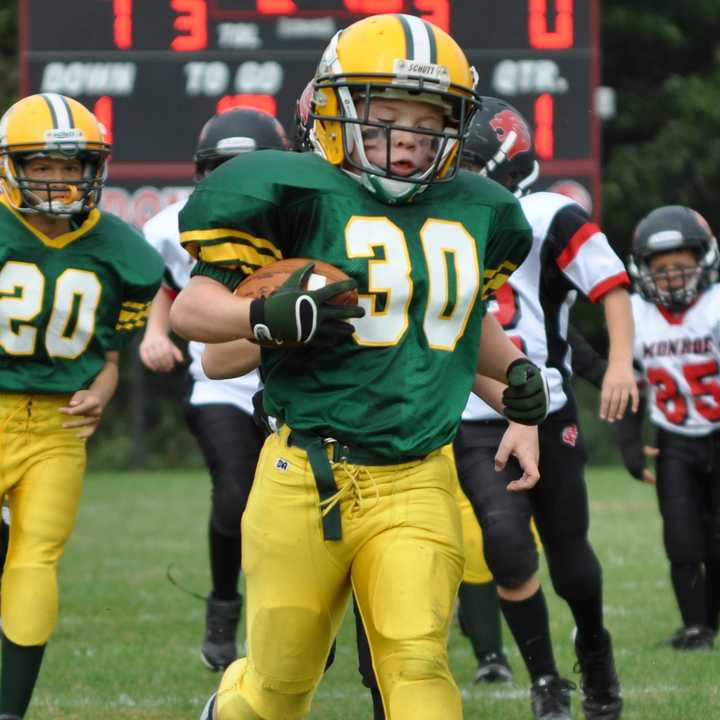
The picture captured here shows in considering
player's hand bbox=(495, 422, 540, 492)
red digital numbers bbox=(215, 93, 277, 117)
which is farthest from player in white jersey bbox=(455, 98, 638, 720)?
red digital numbers bbox=(215, 93, 277, 117)

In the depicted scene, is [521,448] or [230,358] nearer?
[230,358]

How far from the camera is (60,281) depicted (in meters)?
4.66

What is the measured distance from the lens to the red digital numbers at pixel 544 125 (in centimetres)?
1043

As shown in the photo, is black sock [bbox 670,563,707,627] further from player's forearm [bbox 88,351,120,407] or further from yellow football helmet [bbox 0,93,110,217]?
yellow football helmet [bbox 0,93,110,217]

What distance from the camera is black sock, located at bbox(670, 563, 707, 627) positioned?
20.2 feet

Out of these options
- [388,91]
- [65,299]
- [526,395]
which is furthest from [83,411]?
[388,91]

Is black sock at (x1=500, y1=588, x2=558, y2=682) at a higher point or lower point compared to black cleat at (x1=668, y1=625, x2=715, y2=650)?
higher

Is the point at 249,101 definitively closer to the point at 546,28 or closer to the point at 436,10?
the point at 436,10

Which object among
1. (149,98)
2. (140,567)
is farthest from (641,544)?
(149,98)

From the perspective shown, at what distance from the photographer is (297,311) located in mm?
3148

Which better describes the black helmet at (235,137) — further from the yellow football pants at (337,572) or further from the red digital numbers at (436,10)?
the red digital numbers at (436,10)

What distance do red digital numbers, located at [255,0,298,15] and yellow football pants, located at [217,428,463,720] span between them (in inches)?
294

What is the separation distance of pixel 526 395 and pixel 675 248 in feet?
9.69

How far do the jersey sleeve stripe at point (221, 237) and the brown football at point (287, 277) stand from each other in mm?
56
